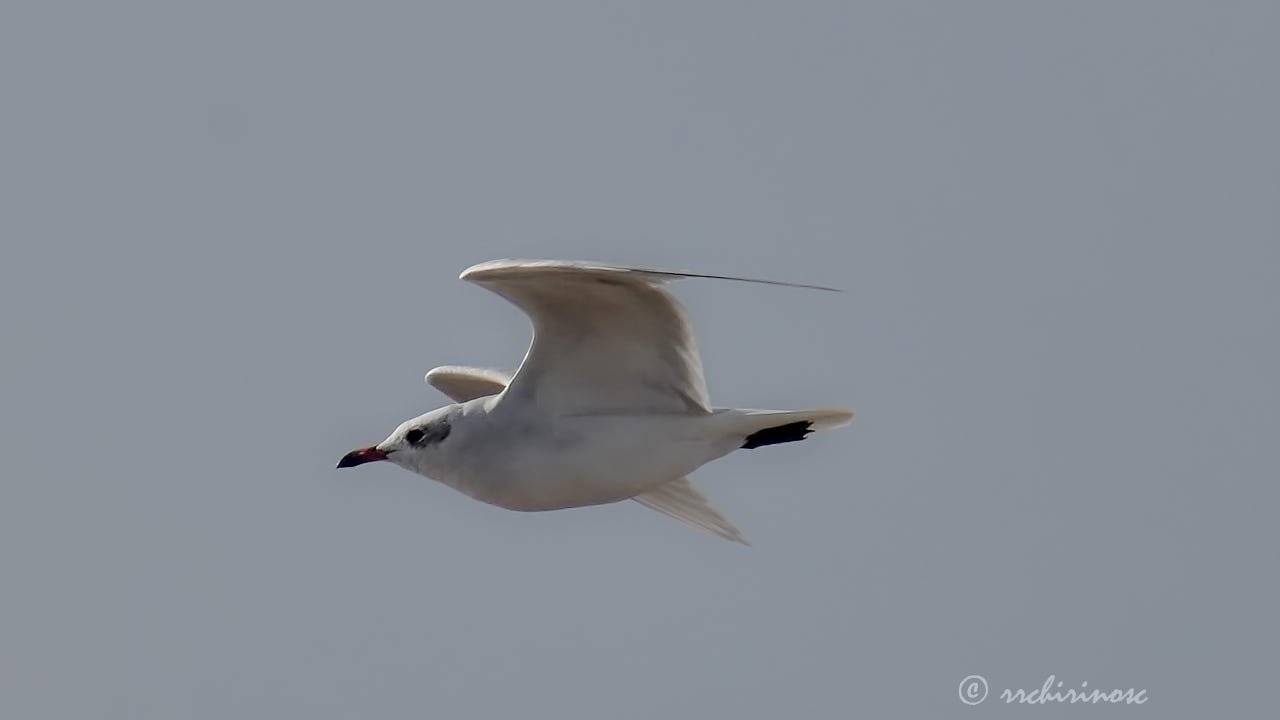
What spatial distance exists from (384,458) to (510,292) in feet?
6.78

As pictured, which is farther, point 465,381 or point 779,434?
point 465,381

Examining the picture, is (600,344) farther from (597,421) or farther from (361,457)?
(361,457)

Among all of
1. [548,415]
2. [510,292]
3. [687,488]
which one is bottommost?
[687,488]

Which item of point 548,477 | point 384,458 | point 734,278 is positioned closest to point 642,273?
point 734,278

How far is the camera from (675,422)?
1405 centimetres

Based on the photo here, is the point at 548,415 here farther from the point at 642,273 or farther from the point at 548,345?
the point at 642,273

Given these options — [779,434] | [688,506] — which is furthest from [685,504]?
[779,434]

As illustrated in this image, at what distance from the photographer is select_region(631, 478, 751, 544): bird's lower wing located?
15766mm

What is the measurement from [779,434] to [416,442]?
2329 mm

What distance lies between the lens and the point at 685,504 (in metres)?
15.8

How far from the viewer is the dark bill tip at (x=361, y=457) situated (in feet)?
49.5

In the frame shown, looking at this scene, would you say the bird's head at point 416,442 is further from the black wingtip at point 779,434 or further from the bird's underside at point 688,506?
the black wingtip at point 779,434

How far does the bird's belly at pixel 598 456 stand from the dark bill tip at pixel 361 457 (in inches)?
46.3

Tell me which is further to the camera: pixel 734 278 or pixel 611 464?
pixel 611 464
